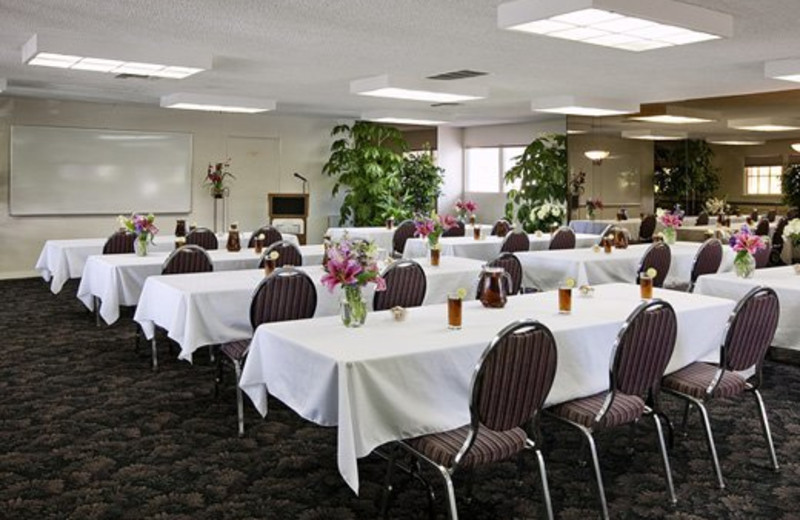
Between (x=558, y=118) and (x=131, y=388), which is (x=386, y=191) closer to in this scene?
(x=558, y=118)

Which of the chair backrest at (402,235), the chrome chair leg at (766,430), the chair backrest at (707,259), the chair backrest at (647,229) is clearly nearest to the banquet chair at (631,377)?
the chrome chair leg at (766,430)

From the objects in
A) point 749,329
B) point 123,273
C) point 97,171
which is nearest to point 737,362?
point 749,329

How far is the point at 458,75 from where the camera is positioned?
812 cm

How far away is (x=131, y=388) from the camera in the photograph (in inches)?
217

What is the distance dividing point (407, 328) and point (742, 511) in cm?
171

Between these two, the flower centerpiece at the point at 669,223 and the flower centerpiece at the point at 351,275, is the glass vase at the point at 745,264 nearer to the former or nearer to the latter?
the flower centerpiece at the point at 669,223

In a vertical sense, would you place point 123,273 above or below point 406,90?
below

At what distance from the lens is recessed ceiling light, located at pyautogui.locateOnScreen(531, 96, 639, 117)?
10.1m

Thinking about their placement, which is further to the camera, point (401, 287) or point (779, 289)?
point (779, 289)

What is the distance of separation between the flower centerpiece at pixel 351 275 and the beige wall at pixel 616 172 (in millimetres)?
9185

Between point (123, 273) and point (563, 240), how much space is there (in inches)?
193

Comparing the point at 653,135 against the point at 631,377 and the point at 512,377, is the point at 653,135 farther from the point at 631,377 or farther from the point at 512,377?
the point at 512,377

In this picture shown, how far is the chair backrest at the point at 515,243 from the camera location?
8758mm

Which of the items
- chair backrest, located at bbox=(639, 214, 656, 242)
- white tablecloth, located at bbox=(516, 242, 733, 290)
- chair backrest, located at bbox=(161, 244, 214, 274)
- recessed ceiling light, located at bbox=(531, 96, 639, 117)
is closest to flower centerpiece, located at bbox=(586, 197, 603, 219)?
chair backrest, located at bbox=(639, 214, 656, 242)
